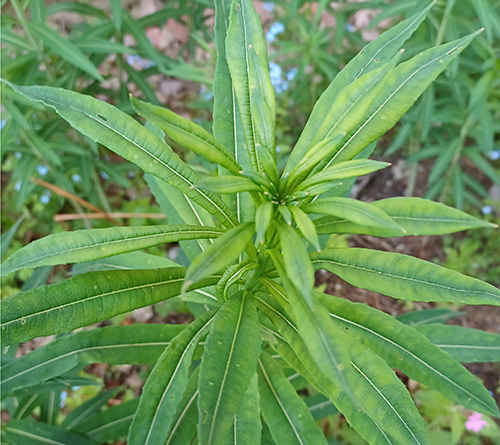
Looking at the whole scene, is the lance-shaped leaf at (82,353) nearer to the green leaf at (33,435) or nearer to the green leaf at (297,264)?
the green leaf at (33,435)

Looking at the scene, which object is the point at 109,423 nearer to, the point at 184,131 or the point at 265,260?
the point at 265,260

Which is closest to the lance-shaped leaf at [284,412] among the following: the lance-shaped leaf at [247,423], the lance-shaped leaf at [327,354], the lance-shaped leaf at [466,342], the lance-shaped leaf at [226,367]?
the lance-shaped leaf at [247,423]

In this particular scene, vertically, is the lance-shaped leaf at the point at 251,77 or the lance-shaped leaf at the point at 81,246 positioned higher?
the lance-shaped leaf at the point at 251,77

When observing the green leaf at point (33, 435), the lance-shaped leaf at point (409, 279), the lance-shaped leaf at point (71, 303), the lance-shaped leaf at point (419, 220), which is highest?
the lance-shaped leaf at point (419, 220)

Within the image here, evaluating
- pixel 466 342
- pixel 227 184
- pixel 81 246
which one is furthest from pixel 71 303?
pixel 466 342

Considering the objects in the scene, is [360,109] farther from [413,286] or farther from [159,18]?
[159,18]
